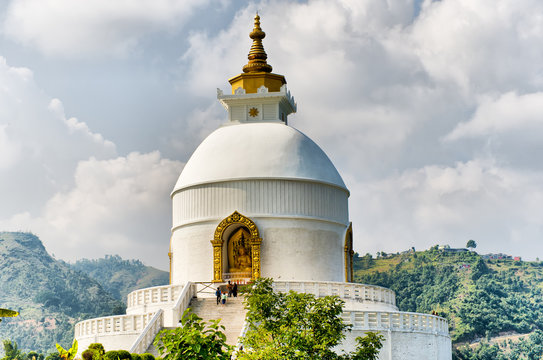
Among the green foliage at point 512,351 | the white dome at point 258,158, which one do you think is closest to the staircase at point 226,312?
the white dome at point 258,158

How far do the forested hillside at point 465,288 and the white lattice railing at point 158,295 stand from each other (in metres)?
34.3

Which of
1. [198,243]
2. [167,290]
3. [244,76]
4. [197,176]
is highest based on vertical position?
[244,76]

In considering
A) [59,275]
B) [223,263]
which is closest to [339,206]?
[223,263]

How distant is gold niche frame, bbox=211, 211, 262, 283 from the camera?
37656 millimetres

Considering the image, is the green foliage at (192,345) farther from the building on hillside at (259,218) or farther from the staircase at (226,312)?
the building on hillside at (259,218)

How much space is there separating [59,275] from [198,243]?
3376 inches

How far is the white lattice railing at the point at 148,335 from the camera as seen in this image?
94.7 feet

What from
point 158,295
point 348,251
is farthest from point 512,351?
Answer: point 158,295

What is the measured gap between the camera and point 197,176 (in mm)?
39875

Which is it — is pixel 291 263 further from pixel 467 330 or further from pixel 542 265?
pixel 542 265

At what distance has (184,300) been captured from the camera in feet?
109

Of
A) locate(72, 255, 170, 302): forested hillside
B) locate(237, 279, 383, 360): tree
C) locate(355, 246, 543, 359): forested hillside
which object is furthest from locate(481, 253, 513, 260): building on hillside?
locate(237, 279, 383, 360): tree

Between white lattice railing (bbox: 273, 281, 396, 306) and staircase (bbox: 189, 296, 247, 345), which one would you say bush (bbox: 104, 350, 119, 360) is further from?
white lattice railing (bbox: 273, 281, 396, 306)

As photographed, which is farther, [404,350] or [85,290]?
[85,290]
